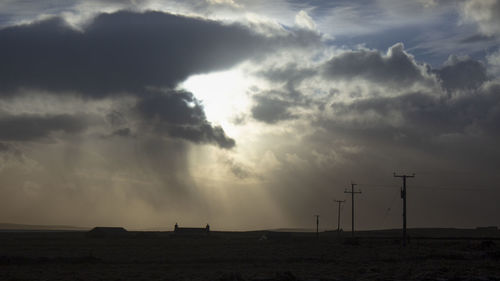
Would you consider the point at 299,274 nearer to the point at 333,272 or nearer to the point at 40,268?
the point at 333,272

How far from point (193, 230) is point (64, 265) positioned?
331ft

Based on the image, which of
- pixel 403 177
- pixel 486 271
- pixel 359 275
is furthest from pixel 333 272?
pixel 403 177

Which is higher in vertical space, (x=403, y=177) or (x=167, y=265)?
(x=403, y=177)

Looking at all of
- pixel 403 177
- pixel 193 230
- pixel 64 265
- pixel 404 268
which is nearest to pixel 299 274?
pixel 404 268

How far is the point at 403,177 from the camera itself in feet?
291

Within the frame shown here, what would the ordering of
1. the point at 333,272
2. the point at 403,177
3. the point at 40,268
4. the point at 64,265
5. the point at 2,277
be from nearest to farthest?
the point at 2,277
the point at 333,272
the point at 40,268
the point at 64,265
the point at 403,177

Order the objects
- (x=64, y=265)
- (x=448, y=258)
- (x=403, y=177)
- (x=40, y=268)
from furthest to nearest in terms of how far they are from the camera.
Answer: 1. (x=403, y=177)
2. (x=448, y=258)
3. (x=64, y=265)
4. (x=40, y=268)

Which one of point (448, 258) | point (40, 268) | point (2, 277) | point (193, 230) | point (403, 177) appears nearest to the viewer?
point (2, 277)

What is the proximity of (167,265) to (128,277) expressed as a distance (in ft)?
36.3

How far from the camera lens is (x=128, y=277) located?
40.0m

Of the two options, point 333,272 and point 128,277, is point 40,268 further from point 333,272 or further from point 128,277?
point 333,272

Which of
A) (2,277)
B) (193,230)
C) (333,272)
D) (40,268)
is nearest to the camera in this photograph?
(2,277)

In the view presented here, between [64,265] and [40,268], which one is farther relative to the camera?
[64,265]

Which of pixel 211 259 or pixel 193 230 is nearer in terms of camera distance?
pixel 211 259
